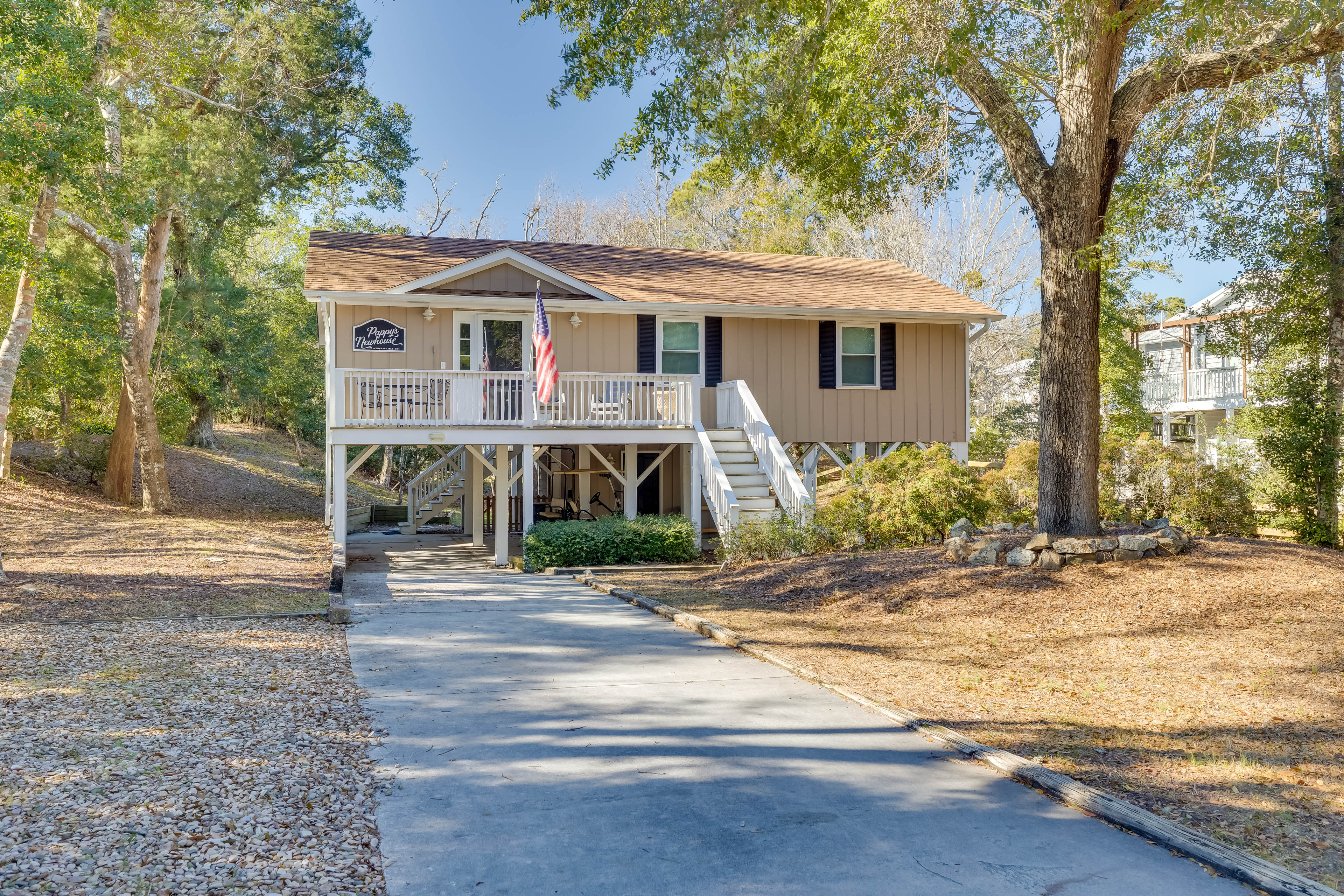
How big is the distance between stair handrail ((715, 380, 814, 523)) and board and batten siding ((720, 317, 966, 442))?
1.45 ft

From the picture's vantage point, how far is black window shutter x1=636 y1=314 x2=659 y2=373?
17.7 metres

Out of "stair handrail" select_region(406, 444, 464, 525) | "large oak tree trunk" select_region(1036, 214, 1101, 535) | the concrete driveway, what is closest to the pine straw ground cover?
the concrete driveway

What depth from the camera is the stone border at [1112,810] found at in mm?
3451

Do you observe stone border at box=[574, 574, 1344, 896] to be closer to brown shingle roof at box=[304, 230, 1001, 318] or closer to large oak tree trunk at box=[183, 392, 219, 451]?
brown shingle roof at box=[304, 230, 1001, 318]

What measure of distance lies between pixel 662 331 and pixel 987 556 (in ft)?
31.1

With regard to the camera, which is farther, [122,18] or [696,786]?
[122,18]

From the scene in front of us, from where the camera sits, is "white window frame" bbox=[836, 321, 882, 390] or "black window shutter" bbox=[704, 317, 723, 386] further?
"white window frame" bbox=[836, 321, 882, 390]

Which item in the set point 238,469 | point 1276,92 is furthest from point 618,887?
point 238,469

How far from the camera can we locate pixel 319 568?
1292cm

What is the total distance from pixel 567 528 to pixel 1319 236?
12.1 m

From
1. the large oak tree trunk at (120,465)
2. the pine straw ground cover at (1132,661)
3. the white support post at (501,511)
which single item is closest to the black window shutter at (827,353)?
the white support post at (501,511)

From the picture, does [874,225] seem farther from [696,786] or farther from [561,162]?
[696,786]

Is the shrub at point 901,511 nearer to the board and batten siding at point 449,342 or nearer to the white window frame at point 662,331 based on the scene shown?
the board and batten siding at point 449,342

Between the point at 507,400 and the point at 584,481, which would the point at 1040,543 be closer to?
the point at 507,400
